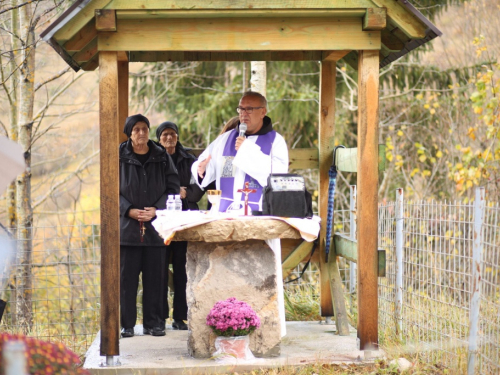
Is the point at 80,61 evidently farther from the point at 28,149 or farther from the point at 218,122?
the point at 218,122

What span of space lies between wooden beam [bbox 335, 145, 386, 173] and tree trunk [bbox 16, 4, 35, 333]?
377cm

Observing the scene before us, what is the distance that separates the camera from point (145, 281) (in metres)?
6.75

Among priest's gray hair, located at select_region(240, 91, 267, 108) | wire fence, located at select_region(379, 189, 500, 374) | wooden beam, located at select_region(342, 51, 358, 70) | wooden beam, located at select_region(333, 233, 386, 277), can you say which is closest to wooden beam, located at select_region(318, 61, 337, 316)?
wooden beam, located at select_region(342, 51, 358, 70)

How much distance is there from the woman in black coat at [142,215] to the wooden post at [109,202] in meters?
0.93

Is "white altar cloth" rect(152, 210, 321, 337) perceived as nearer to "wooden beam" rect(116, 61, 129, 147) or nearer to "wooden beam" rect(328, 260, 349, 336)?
"wooden beam" rect(328, 260, 349, 336)

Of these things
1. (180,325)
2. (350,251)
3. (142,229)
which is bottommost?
(180,325)

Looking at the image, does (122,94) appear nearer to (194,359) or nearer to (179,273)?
(179,273)

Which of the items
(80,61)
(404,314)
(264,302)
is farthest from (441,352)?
(80,61)

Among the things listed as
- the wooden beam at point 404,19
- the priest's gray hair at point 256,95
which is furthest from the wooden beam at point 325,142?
the wooden beam at point 404,19

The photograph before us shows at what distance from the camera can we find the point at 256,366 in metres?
5.61

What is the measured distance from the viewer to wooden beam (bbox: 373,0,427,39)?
5.63 metres

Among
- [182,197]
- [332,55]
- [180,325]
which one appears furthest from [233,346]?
[332,55]

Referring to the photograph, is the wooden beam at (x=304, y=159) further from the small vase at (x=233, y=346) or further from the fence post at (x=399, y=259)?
the small vase at (x=233, y=346)

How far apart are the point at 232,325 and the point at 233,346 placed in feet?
0.94
